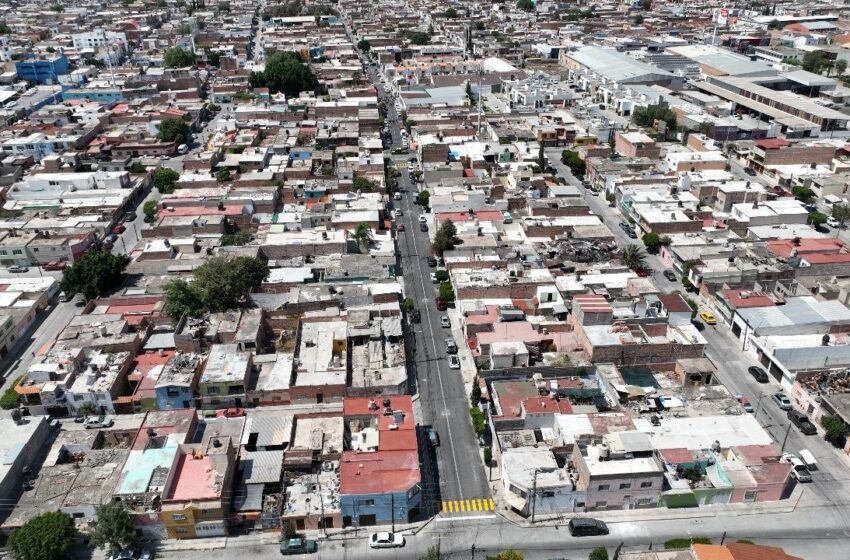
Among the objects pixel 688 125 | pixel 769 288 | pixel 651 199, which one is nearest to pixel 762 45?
pixel 688 125

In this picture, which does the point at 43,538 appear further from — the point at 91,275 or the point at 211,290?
the point at 91,275

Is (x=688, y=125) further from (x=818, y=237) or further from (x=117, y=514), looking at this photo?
(x=117, y=514)

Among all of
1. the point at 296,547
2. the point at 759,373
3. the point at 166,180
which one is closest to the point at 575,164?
the point at 759,373

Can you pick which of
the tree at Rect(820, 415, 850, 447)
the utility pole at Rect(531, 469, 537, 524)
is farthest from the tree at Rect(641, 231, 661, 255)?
the utility pole at Rect(531, 469, 537, 524)

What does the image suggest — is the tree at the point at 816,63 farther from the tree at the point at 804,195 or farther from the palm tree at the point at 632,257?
the palm tree at the point at 632,257

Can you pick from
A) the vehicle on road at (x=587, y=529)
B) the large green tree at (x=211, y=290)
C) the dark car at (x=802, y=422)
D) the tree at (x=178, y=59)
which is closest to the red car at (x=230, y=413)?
the large green tree at (x=211, y=290)

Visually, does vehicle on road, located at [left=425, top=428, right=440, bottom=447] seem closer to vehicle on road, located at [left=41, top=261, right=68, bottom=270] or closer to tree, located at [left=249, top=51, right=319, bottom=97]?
vehicle on road, located at [left=41, top=261, right=68, bottom=270]
